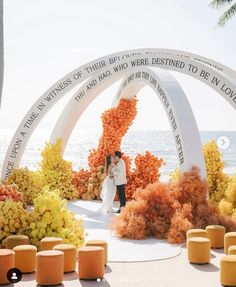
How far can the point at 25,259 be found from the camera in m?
7.61

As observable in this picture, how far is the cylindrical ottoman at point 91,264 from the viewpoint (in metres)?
7.29

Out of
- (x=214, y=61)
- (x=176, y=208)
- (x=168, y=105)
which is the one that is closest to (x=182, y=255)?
(x=176, y=208)

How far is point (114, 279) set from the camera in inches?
286

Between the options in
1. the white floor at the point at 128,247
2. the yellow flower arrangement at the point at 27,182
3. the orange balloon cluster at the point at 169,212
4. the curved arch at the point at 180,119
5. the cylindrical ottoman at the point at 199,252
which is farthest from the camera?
the yellow flower arrangement at the point at 27,182

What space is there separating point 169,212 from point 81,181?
23.8 feet

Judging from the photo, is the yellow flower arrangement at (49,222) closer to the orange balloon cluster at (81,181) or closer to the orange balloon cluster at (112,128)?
the orange balloon cluster at (81,181)

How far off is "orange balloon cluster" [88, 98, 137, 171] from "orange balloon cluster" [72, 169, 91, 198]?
0.34 metres

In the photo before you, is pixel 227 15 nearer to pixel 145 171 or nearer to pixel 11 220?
pixel 145 171

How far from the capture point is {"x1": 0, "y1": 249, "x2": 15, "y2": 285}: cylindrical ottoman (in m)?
7.02

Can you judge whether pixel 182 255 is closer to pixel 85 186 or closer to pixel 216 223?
pixel 216 223

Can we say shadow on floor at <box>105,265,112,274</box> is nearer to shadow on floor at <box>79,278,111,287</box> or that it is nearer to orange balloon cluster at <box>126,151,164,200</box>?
shadow on floor at <box>79,278,111,287</box>

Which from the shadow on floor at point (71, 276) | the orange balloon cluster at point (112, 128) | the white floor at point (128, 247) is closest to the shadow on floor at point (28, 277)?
the shadow on floor at point (71, 276)

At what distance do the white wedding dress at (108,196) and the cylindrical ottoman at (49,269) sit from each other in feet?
22.8

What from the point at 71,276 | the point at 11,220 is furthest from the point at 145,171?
the point at 71,276
